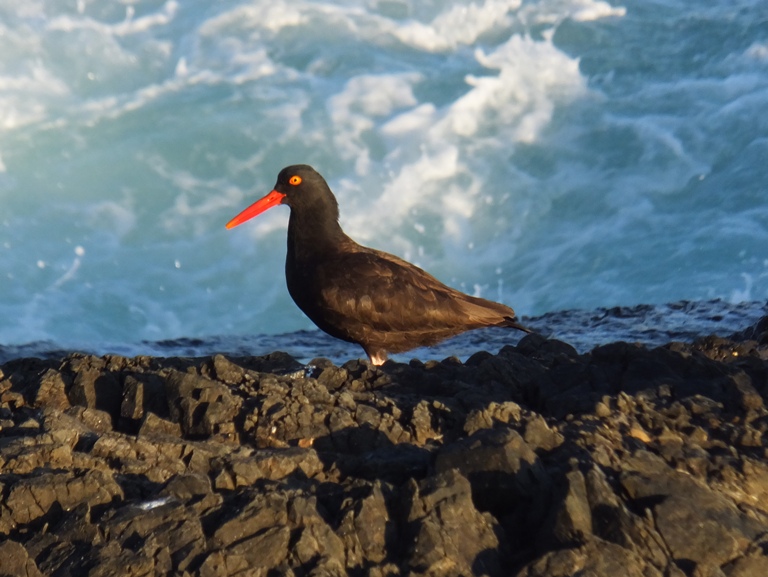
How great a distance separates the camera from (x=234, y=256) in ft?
47.3

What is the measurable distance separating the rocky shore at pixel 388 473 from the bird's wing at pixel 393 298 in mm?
1377

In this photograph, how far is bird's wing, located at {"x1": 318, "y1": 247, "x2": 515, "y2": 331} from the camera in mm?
6695

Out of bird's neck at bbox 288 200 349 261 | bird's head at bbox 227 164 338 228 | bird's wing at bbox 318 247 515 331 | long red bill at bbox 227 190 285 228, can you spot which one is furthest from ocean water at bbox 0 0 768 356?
bird's neck at bbox 288 200 349 261

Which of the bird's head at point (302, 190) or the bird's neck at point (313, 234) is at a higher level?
the bird's head at point (302, 190)

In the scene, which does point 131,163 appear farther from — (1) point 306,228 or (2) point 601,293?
(1) point 306,228

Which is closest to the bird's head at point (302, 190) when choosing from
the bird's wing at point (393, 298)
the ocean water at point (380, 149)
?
the bird's wing at point (393, 298)

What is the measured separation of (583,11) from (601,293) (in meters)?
6.60

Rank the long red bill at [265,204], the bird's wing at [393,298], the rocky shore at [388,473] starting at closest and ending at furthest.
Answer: the rocky shore at [388,473] < the bird's wing at [393,298] < the long red bill at [265,204]

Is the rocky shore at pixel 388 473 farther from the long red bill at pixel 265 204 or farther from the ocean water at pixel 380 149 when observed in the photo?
the ocean water at pixel 380 149

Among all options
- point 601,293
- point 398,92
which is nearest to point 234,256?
point 398,92

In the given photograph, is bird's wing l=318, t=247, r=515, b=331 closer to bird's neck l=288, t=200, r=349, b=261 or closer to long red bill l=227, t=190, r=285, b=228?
→ bird's neck l=288, t=200, r=349, b=261

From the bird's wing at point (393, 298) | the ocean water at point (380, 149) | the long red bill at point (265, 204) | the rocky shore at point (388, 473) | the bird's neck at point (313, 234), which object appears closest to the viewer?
the rocky shore at point (388, 473)

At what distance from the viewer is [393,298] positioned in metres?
6.81

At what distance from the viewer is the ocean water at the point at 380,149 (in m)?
13.7
